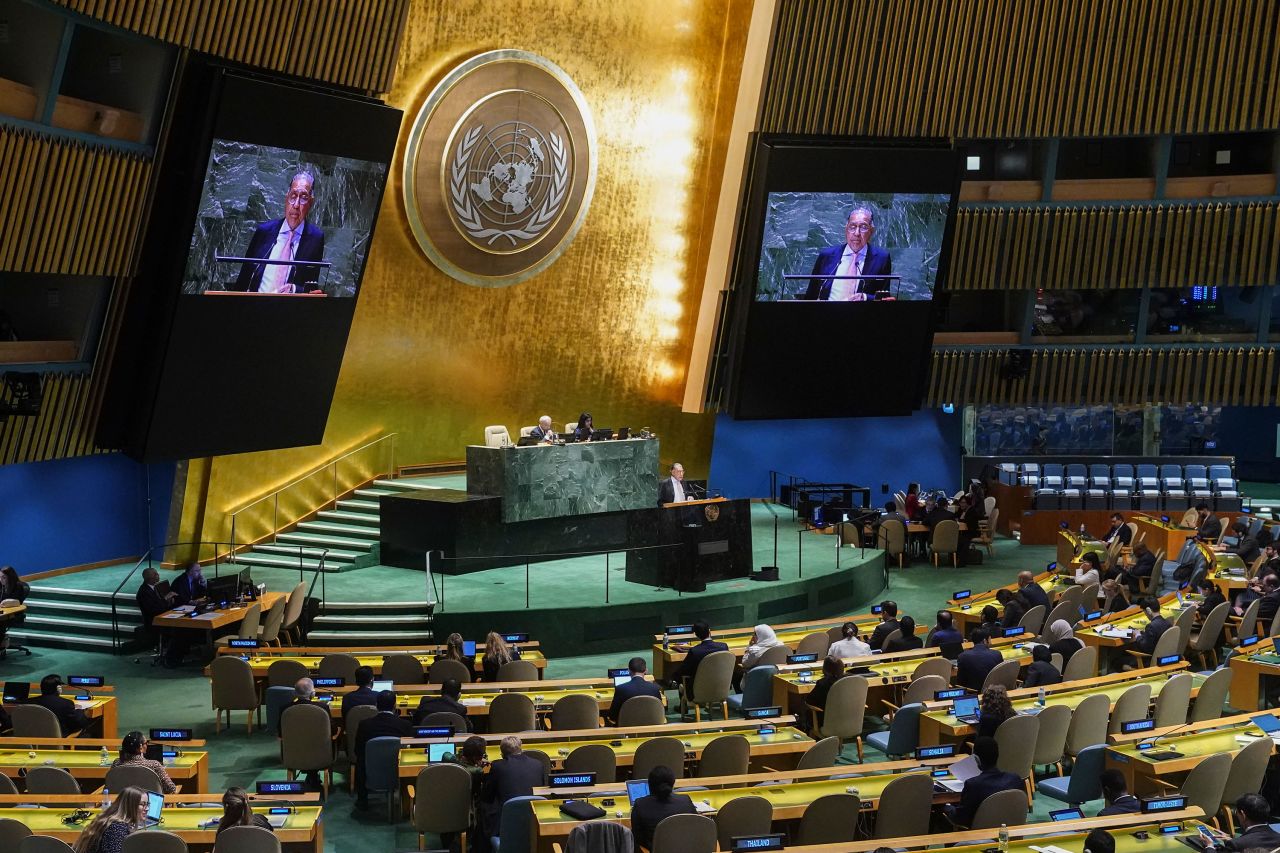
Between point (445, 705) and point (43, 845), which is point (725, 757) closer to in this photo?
point (445, 705)

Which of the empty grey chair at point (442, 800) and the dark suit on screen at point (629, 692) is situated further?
the dark suit on screen at point (629, 692)

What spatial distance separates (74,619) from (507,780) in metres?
10.2

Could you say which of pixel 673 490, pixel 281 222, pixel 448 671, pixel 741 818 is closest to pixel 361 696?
pixel 448 671

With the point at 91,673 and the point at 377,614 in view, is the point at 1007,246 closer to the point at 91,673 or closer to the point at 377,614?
the point at 377,614

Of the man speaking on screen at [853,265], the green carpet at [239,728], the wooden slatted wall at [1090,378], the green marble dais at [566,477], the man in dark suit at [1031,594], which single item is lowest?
the green carpet at [239,728]

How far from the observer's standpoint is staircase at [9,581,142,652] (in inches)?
656

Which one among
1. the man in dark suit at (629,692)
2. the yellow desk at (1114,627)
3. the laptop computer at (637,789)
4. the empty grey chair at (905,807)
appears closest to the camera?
the laptop computer at (637,789)

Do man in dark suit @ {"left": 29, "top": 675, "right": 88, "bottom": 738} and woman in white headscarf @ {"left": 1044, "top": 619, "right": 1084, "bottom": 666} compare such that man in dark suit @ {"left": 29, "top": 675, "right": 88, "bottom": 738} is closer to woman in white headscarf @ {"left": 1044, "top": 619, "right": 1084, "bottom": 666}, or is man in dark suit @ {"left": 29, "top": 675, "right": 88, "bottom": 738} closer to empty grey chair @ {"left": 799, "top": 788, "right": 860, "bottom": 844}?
empty grey chair @ {"left": 799, "top": 788, "right": 860, "bottom": 844}

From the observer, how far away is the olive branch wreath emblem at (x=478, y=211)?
21.1 metres

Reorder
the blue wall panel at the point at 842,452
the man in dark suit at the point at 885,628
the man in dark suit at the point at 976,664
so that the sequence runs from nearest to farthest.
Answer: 1. the man in dark suit at the point at 976,664
2. the man in dark suit at the point at 885,628
3. the blue wall panel at the point at 842,452

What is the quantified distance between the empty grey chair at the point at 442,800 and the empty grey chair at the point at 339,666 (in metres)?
3.64

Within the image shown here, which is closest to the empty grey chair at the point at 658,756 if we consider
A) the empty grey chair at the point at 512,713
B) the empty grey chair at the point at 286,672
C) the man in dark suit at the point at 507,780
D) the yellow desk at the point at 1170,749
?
the man in dark suit at the point at 507,780

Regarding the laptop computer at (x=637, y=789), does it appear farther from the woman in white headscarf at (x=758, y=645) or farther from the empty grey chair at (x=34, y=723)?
the woman in white headscarf at (x=758, y=645)

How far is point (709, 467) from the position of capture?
2620 centimetres
